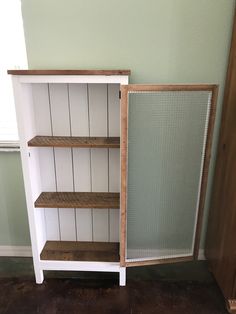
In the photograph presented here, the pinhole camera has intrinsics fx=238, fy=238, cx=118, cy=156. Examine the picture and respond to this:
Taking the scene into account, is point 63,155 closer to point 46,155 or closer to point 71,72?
point 46,155

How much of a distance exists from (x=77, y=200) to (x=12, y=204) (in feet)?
2.08

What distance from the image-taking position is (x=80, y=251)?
1.89 m

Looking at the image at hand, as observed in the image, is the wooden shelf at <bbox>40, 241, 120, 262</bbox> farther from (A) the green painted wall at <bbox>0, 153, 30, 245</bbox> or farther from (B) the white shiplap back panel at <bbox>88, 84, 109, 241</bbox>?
(A) the green painted wall at <bbox>0, 153, 30, 245</bbox>

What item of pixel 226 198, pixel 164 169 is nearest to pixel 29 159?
pixel 164 169

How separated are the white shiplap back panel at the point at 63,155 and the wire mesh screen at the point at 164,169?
1.52 ft

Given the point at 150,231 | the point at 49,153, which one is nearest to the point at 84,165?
the point at 49,153

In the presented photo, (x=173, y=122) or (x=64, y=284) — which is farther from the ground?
(x=173, y=122)

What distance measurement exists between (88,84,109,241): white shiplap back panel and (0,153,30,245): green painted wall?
0.61 metres

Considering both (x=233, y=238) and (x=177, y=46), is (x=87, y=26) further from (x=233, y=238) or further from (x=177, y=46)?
(x=233, y=238)

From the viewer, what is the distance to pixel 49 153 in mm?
1785

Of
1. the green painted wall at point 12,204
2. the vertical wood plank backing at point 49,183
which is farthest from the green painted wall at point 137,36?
the green painted wall at point 12,204

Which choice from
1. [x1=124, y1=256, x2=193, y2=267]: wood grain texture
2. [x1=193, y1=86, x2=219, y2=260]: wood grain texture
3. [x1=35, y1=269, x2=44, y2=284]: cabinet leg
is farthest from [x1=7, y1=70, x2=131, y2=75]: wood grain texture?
[x1=35, y1=269, x2=44, y2=284]: cabinet leg

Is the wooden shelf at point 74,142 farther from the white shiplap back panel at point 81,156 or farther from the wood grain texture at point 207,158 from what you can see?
the wood grain texture at point 207,158

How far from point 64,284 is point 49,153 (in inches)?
39.8
